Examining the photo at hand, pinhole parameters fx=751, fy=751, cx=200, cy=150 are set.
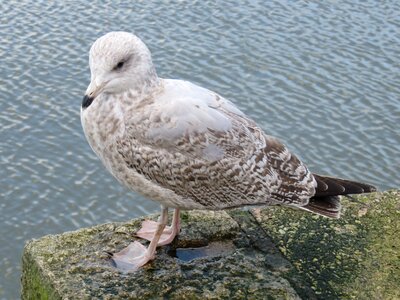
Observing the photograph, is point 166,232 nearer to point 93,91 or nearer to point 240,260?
point 240,260

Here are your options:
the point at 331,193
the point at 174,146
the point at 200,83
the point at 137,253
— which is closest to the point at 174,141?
the point at 174,146

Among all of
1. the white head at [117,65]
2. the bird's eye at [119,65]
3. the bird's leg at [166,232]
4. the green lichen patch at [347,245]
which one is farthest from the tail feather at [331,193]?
the bird's eye at [119,65]

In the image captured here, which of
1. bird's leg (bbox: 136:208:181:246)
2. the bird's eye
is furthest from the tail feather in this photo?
the bird's eye

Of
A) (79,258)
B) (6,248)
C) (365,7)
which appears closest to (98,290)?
(79,258)

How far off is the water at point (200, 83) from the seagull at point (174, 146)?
4552 mm

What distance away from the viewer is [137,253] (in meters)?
4.75

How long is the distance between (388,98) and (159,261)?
7.93 meters

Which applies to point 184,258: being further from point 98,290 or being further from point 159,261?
point 98,290

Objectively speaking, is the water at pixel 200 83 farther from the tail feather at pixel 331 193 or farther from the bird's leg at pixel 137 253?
the tail feather at pixel 331 193

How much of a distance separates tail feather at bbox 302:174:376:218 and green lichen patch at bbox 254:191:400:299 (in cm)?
30

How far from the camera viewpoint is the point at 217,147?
4566 millimetres

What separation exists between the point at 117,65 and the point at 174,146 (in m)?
0.59

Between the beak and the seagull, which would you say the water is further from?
the beak

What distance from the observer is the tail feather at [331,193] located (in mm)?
4812
